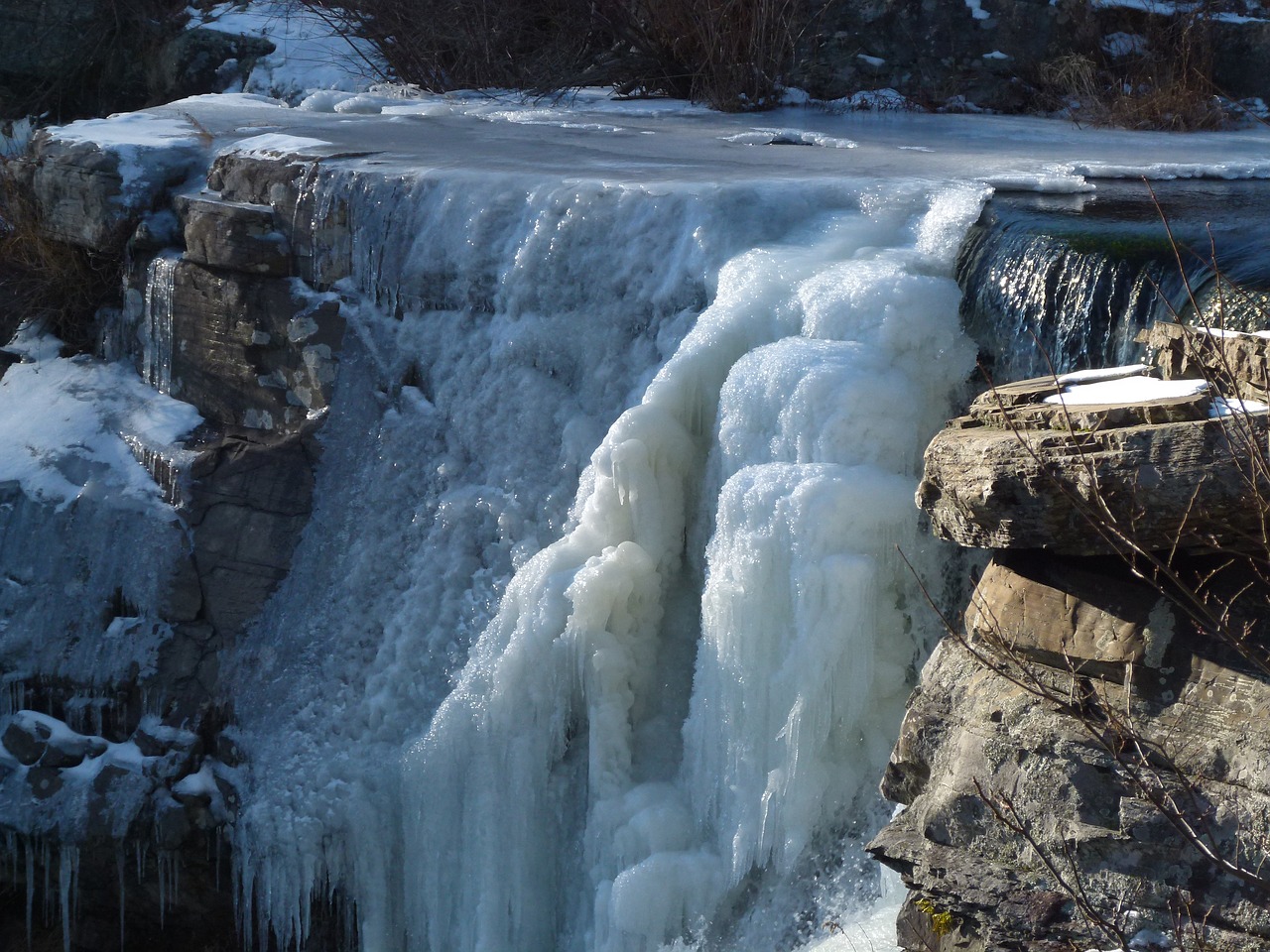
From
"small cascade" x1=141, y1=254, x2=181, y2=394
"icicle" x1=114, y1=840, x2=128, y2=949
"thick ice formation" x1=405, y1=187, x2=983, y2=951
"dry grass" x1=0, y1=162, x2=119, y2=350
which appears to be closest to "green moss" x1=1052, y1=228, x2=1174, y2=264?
"thick ice formation" x1=405, y1=187, x2=983, y2=951

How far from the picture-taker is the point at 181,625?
6418 millimetres

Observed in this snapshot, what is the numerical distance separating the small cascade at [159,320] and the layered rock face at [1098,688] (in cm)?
461

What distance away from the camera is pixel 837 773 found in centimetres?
444

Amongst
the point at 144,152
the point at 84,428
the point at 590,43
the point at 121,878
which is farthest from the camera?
the point at 590,43

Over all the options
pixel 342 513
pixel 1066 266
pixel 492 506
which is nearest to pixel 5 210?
pixel 342 513

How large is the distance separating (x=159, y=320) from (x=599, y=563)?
3.31 metres

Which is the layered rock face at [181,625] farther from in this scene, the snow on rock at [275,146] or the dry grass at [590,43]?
the dry grass at [590,43]

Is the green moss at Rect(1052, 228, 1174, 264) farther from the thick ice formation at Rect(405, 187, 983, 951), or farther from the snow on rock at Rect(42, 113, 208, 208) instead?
the snow on rock at Rect(42, 113, 208, 208)

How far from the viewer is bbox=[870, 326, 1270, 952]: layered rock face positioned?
10.0 ft

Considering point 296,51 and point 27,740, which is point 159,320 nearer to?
point 27,740

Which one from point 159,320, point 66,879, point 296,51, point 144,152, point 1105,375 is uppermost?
point 296,51

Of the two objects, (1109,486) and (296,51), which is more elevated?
(296,51)

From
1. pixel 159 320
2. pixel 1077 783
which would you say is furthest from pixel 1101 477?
pixel 159 320

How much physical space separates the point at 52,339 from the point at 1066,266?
5456 mm
